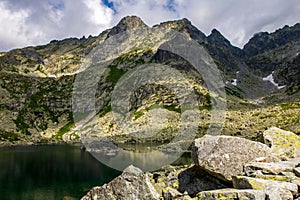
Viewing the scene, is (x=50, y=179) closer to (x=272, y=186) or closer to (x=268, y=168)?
(x=268, y=168)

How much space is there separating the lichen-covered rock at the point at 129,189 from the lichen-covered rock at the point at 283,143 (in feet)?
25.7

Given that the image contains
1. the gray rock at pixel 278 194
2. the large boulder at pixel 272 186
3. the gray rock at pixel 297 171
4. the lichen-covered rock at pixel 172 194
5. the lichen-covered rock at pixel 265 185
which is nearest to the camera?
the gray rock at pixel 278 194

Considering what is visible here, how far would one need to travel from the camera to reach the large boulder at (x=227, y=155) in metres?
15.6

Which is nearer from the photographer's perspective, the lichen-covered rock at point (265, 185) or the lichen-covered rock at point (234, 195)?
the lichen-covered rock at point (234, 195)

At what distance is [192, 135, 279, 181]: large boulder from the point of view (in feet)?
51.1

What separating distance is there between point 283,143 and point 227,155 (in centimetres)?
507

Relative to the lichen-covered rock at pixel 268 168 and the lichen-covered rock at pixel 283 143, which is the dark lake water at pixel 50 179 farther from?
the lichen-covered rock at pixel 268 168

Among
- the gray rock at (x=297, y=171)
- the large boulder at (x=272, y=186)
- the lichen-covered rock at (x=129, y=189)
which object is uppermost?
the gray rock at (x=297, y=171)

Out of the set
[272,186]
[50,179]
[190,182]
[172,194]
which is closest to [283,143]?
[190,182]

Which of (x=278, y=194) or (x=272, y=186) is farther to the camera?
(x=272, y=186)

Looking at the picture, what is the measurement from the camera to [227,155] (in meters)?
15.8

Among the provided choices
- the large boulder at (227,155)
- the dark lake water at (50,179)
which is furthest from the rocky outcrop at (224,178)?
the dark lake water at (50,179)

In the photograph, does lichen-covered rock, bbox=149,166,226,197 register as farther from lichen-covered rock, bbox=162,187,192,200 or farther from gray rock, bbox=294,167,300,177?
gray rock, bbox=294,167,300,177

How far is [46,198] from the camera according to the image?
241 feet
